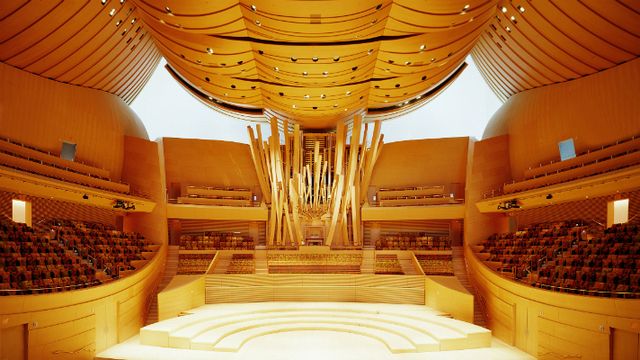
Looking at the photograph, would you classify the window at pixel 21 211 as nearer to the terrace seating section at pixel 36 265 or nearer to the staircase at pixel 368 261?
the terrace seating section at pixel 36 265

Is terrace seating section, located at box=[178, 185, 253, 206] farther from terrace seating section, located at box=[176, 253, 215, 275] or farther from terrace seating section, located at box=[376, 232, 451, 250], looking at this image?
terrace seating section, located at box=[376, 232, 451, 250]

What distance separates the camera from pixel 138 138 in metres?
19.1

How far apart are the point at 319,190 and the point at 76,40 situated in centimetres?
1036

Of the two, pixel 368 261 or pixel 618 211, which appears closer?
pixel 618 211

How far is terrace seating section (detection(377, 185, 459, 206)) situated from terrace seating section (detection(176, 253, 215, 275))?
7817 mm

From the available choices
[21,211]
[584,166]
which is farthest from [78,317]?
[584,166]

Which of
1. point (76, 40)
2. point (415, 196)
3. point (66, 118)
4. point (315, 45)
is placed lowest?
point (415, 196)

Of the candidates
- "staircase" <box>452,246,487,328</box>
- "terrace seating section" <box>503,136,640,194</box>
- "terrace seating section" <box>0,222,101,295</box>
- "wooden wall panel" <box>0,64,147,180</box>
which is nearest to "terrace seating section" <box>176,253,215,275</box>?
"wooden wall panel" <box>0,64,147,180</box>

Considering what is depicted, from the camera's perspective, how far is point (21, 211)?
45.5ft

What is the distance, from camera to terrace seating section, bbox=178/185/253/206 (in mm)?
20947

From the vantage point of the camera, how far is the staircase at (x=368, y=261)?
1794 cm

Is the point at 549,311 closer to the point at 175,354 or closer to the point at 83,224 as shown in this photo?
the point at 175,354

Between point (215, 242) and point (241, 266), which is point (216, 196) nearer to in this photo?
point (215, 242)

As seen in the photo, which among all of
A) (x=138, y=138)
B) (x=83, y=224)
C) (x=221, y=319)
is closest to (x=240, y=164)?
(x=138, y=138)
